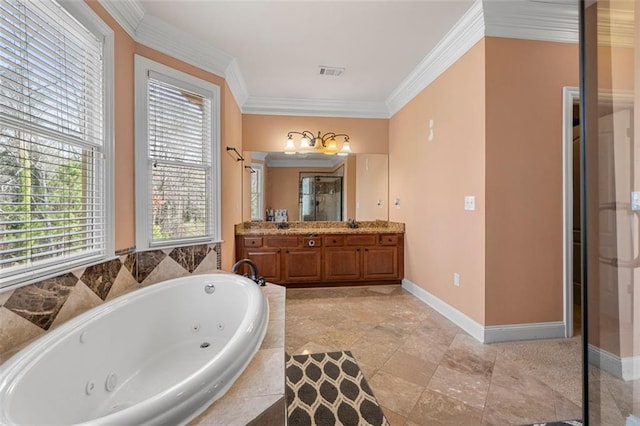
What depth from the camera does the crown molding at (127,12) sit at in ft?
6.11

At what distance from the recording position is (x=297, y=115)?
401cm

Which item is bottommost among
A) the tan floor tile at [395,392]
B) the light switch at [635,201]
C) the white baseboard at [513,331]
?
the tan floor tile at [395,392]

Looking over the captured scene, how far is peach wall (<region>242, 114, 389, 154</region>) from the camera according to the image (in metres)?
3.94

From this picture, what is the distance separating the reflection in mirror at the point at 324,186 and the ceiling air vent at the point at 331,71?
1.25 m

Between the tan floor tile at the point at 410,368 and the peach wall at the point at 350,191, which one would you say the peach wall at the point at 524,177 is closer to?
the tan floor tile at the point at 410,368

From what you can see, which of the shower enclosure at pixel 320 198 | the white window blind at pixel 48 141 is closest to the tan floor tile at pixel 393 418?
the white window blind at pixel 48 141

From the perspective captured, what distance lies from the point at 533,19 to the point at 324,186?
9.27 feet

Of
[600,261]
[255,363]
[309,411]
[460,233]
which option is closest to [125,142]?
[255,363]

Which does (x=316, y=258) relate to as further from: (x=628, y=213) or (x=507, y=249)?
(x=628, y=213)

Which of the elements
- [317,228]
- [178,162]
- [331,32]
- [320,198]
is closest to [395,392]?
[178,162]

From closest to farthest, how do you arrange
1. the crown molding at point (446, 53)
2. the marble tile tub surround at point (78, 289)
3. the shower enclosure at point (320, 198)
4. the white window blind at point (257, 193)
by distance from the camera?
1. the marble tile tub surround at point (78, 289)
2. the crown molding at point (446, 53)
3. the white window blind at point (257, 193)
4. the shower enclosure at point (320, 198)

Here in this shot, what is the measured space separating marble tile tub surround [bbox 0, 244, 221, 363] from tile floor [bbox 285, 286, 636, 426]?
3.93 feet

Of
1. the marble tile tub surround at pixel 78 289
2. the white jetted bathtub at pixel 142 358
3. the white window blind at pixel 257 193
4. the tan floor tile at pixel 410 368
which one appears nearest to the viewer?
the white jetted bathtub at pixel 142 358

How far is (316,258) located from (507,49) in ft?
9.41
